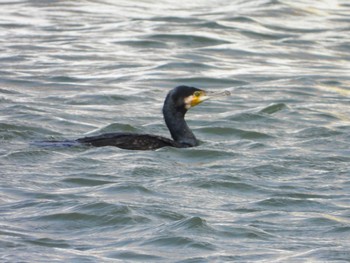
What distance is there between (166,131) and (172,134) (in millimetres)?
1276

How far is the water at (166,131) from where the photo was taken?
35.4 feet

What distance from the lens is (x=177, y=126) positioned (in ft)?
48.9

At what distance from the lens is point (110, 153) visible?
46.2 feet

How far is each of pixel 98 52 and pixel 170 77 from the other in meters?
2.32

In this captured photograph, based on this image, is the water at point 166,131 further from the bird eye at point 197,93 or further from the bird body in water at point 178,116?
the bird eye at point 197,93

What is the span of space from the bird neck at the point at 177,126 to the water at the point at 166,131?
273 mm

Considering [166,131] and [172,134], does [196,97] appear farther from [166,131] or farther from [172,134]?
[166,131]

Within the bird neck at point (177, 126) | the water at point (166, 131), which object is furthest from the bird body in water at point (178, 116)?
the water at point (166, 131)

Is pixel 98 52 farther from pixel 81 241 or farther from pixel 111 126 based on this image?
pixel 81 241

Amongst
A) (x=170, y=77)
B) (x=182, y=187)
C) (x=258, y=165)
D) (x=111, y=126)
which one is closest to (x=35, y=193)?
(x=182, y=187)

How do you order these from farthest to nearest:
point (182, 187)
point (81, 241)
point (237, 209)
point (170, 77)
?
point (170, 77)
point (182, 187)
point (237, 209)
point (81, 241)

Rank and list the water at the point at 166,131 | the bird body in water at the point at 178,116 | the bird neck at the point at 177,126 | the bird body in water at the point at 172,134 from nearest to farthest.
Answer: the water at the point at 166,131
the bird body in water at the point at 172,134
the bird body in water at the point at 178,116
the bird neck at the point at 177,126

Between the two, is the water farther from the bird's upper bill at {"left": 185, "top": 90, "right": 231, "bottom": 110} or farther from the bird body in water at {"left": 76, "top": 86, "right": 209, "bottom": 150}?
the bird's upper bill at {"left": 185, "top": 90, "right": 231, "bottom": 110}

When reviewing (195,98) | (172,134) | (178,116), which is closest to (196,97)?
(195,98)
